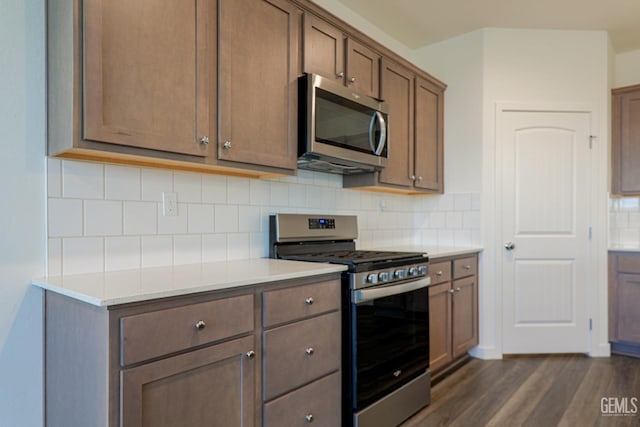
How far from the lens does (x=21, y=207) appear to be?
1454 millimetres

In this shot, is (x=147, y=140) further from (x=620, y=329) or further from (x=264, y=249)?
(x=620, y=329)

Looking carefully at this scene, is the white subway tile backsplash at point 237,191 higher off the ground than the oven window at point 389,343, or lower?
higher

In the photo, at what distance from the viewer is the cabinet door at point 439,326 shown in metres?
2.61

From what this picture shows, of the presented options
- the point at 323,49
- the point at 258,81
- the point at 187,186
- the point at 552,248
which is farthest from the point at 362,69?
the point at 552,248

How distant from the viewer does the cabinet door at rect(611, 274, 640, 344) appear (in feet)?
10.4

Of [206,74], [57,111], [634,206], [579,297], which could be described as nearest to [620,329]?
[579,297]

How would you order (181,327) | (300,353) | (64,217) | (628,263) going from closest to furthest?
(181,327)
(64,217)
(300,353)
(628,263)

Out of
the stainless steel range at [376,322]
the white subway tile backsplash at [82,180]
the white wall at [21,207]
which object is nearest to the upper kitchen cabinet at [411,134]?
the stainless steel range at [376,322]

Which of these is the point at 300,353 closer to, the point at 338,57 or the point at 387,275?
the point at 387,275

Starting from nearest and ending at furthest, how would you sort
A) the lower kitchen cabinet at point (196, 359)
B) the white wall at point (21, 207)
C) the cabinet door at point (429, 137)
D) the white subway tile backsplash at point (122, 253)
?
the lower kitchen cabinet at point (196, 359) → the white wall at point (21, 207) → the white subway tile backsplash at point (122, 253) → the cabinet door at point (429, 137)

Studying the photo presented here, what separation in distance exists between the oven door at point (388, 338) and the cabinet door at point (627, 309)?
1907 millimetres

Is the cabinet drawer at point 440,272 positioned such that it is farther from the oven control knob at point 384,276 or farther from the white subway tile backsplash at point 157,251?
the white subway tile backsplash at point 157,251

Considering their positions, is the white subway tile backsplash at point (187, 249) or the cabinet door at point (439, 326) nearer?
the white subway tile backsplash at point (187, 249)

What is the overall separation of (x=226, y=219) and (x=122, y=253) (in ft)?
1.78
